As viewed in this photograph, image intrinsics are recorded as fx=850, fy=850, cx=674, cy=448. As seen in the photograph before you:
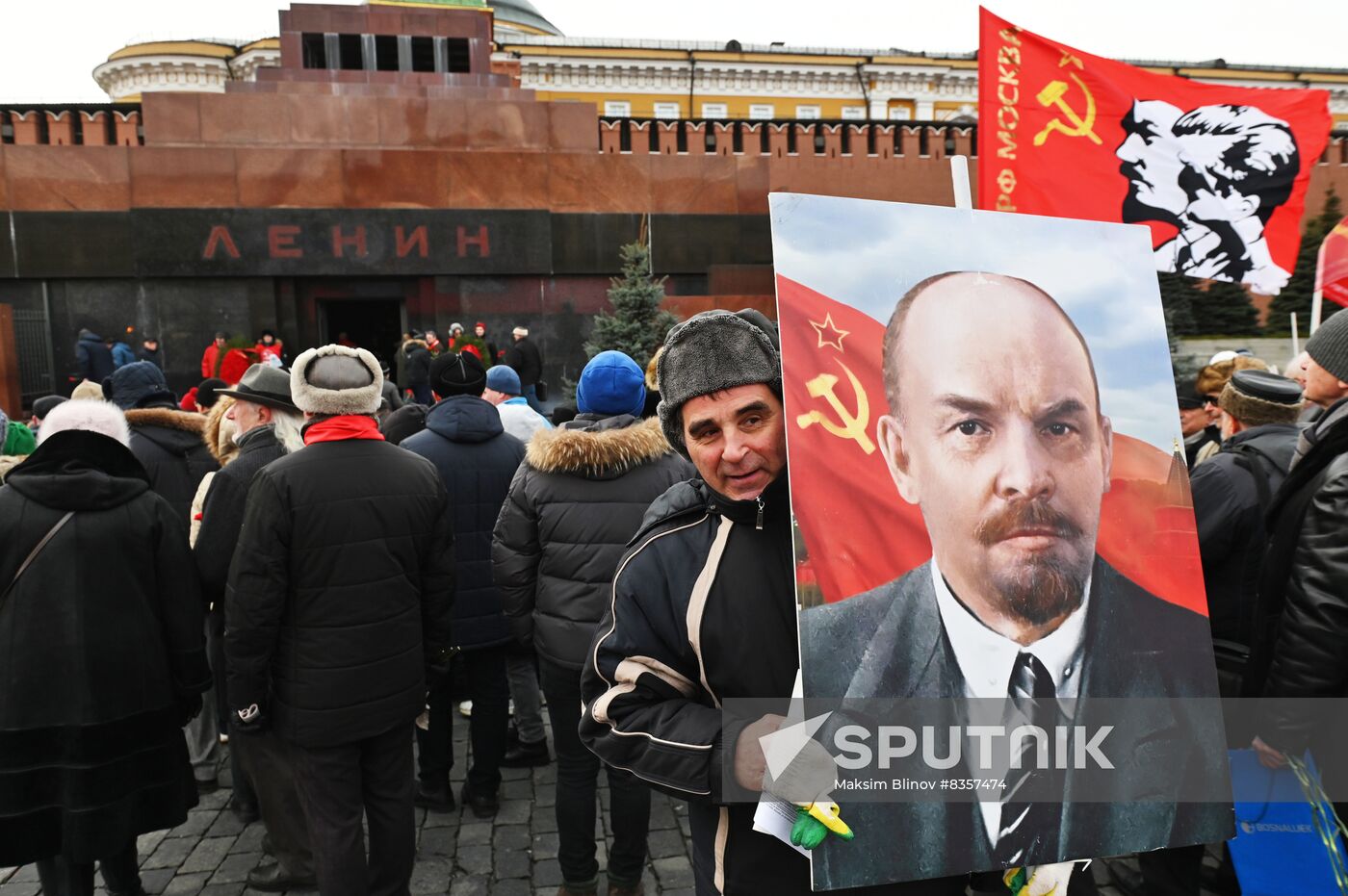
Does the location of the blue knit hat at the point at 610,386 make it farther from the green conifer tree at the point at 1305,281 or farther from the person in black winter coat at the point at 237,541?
the green conifer tree at the point at 1305,281

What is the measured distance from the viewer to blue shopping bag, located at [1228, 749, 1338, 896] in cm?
253

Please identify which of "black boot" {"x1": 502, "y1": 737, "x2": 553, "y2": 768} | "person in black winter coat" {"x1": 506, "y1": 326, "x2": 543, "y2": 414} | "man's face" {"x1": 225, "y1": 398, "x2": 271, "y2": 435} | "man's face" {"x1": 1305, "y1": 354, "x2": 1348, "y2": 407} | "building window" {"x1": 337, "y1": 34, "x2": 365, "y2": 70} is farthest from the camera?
"building window" {"x1": 337, "y1": 34, "x2": 365, "y2": 70}

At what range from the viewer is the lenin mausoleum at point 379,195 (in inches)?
595

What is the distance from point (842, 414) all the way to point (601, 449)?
1888 mm

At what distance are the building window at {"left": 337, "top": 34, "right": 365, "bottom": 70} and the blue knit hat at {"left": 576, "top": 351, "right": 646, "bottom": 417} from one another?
17.4m

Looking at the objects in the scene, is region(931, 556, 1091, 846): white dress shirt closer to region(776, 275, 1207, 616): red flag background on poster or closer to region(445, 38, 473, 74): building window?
region(776, 275, 1207, 616): red flag background on poster

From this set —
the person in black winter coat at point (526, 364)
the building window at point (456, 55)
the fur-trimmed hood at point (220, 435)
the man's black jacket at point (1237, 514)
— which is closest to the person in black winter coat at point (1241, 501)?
the man's black jacket at point (1237, 514)

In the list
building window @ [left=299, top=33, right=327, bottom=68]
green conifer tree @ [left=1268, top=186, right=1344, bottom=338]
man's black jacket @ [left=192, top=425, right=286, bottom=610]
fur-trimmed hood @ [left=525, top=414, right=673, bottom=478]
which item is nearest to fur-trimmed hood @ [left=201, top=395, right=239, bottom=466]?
man's black jacket @ [left=192, top=425, right=286, bottom=610]

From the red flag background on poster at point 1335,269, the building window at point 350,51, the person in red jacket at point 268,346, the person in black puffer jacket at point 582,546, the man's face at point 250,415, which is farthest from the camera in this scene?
the building window at point 350,51

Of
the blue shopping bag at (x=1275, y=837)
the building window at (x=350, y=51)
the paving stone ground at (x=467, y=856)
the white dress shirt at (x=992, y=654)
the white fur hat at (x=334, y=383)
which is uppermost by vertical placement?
the building window at (x=350, y=51)

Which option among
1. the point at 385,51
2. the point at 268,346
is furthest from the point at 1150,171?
the point at 385,51

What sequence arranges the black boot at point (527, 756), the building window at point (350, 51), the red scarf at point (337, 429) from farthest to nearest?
the building window at point (350, 51) → the black boot at point (527, 756) → the red scarf at point (337, 429)

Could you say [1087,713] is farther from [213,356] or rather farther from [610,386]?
[213,356]

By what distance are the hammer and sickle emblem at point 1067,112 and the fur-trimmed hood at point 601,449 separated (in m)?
2.95
